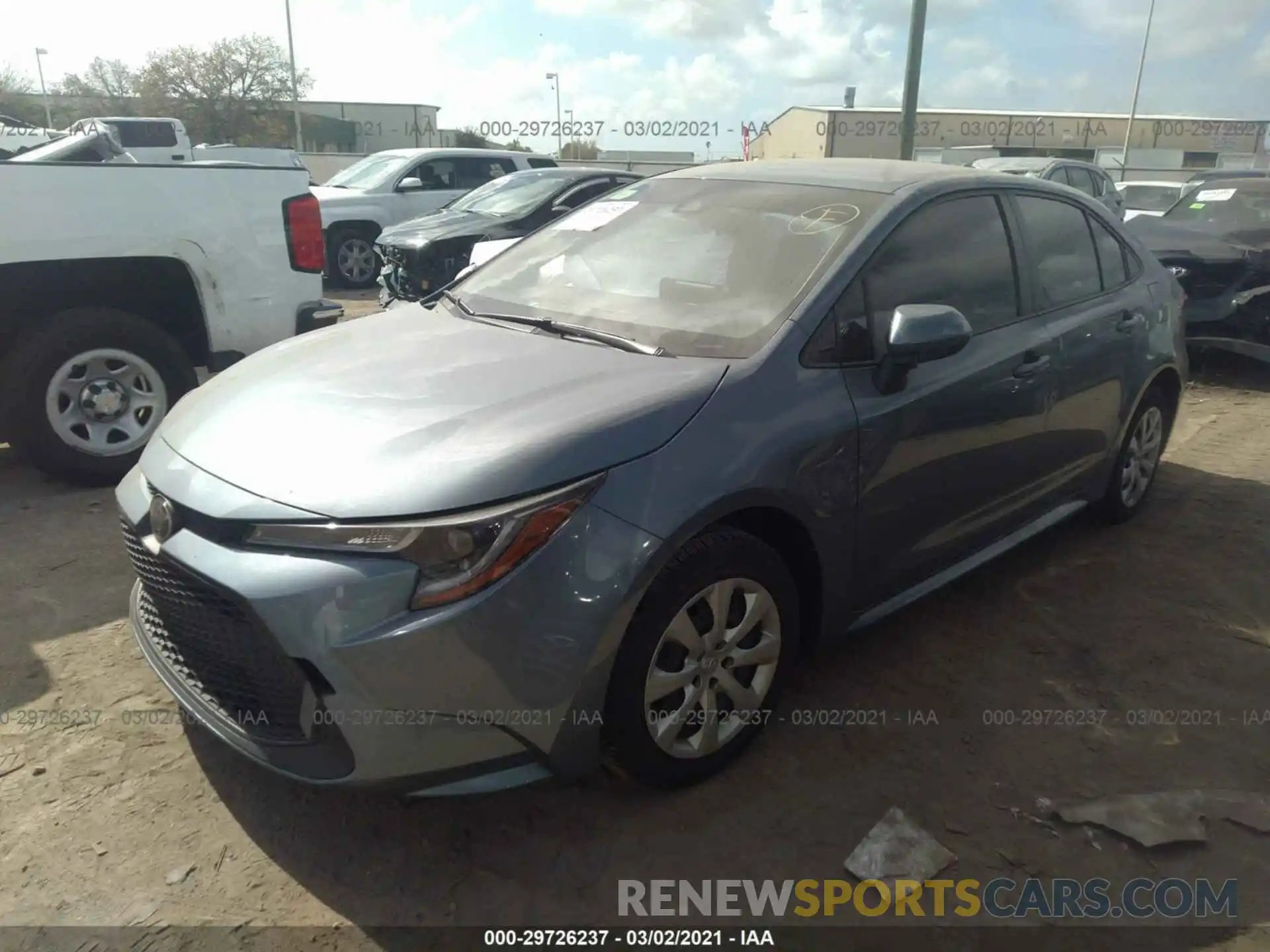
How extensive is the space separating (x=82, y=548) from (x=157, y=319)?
58.4 inches

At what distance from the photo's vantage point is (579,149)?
49.0 metres

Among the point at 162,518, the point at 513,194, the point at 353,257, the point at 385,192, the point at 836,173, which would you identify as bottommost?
the point at 353,257

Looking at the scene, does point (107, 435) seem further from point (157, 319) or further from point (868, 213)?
point (868, 213)

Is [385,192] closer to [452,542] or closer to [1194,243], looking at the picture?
[1194,243]

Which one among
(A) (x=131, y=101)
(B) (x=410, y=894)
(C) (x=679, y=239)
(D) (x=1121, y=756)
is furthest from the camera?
(A) (x=131, y=101)

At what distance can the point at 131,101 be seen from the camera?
4641 centimetres

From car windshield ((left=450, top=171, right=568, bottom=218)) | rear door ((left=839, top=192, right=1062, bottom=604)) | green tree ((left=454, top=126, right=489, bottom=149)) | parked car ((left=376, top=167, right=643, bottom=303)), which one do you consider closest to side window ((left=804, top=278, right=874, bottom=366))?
rear door ((left=839, top=192, right=1062, bottom=604))

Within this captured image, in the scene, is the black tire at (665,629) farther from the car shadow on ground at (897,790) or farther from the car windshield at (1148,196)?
the car windshield at (1148,196)

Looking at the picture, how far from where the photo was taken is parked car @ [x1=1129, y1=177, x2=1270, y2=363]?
7.28 m

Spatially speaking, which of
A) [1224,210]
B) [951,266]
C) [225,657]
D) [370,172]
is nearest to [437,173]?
[370,172]

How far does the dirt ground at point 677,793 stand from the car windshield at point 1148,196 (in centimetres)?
1804

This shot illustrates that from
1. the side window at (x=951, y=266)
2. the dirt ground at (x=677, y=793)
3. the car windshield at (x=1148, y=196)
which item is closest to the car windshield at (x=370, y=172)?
the dirt ground at (x=677, y=793)

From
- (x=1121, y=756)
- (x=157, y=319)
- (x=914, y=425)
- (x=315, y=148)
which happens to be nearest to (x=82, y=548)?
(x=157, y=319)

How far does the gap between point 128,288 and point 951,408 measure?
161 inches
